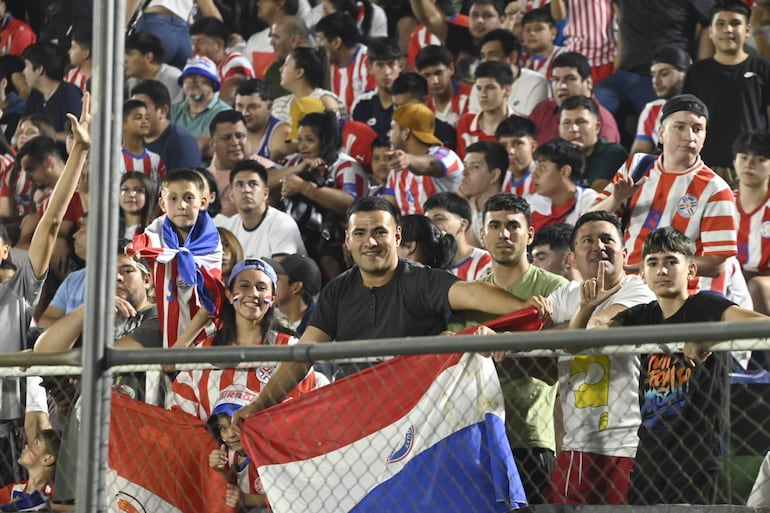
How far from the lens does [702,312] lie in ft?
17.5

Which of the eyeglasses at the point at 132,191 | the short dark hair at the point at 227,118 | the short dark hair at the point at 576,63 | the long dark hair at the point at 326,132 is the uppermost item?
the short dark hair at the point at 576,63

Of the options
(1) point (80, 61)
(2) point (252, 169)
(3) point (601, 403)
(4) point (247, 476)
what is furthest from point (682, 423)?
(1) point (80, 61)

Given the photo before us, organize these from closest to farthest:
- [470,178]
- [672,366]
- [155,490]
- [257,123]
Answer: [672,366]
[155,490]
[470,178]
[257,123]

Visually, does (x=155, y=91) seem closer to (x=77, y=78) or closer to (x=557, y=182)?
(x=77, y=78)

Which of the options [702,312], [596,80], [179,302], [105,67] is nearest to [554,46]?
[596,80]

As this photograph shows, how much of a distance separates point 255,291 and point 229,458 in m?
1.06

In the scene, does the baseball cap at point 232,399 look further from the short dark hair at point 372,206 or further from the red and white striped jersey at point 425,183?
the red and white striped jersey at point 425,183

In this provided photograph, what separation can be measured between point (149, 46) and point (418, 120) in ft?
10.1

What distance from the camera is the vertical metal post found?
13.2 feet

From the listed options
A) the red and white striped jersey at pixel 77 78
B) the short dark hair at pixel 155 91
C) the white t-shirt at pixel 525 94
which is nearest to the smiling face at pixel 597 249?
the white t-shirt at pixel 525 94

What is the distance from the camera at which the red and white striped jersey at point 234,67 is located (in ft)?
37.5

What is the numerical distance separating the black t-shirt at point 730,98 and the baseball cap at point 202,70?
376 cm

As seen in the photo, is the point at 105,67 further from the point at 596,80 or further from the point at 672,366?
the point at 596,80

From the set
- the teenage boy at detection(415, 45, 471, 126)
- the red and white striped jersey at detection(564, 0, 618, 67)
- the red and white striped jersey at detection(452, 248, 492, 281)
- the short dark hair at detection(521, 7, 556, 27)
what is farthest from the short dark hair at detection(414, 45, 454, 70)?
the red and white striped jersey at detection(452, 248, 492, 281)
